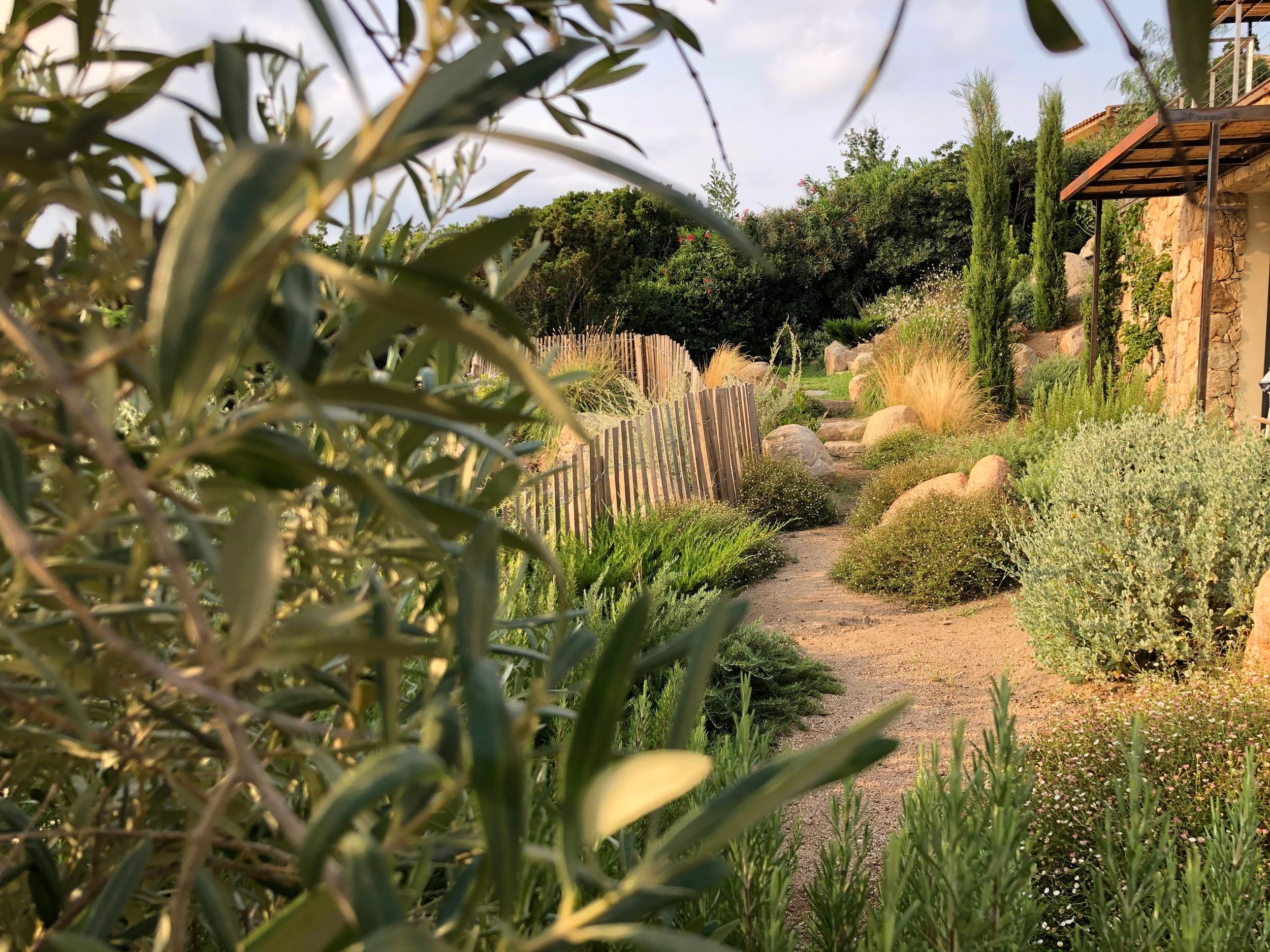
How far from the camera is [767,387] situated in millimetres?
11242

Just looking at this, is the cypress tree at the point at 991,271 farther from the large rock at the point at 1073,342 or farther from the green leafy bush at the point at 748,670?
the green leafy bush at the point at 748,670

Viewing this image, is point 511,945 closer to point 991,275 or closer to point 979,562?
point 979,562

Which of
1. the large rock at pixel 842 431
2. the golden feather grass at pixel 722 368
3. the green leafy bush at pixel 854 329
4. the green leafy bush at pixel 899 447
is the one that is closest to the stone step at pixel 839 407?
the large rock at pixel 842 431

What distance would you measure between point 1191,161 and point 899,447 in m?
4.90

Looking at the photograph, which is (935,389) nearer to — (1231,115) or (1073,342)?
(1231,115)

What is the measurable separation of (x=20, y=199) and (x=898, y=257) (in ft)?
66.1

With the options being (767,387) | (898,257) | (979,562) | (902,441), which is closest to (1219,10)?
(902,441)

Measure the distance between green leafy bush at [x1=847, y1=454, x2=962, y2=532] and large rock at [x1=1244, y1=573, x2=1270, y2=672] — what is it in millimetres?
3537

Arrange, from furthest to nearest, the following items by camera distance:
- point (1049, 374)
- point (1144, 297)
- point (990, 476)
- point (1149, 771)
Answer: point (1049, 374) → point (1144, 297) → point (990, 476) → point (1149, 771)

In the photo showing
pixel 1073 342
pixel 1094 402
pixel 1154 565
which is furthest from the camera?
pixel 1073 342

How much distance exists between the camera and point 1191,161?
4883 mm

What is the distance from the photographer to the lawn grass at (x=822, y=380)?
14219 mm

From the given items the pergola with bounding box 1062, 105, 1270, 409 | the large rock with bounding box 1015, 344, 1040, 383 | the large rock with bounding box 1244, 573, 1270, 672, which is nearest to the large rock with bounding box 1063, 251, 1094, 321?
the large rock with bounding box 1015, 344, 1040, 383

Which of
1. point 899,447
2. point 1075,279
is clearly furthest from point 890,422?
point 1075,279
